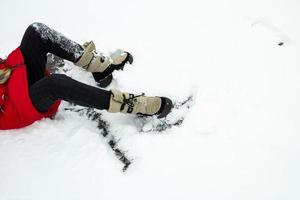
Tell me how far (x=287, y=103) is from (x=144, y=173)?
39.5 inches

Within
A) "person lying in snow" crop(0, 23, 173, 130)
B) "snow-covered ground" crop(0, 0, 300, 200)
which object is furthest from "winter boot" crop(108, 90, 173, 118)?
"snow-covered ground" crop(0, 0, 300, 200)

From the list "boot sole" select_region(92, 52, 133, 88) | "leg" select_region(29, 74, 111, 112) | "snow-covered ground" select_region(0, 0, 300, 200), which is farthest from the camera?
"boot sole" select_region(92, 52, 133, 88)

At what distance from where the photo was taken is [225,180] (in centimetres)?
192

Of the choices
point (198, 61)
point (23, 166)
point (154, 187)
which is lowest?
point (23, 166)

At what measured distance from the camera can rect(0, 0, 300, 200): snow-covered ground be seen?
1964 mm

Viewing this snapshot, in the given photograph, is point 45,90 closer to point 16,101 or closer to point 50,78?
point 50,78

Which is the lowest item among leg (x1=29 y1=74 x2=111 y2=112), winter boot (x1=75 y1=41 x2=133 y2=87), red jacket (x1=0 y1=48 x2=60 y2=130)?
red jacket (x1=0 y1=48 x2=60 y2=130)

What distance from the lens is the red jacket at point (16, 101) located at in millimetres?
2195

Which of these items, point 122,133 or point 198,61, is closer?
point 122,133

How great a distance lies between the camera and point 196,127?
2258 mm

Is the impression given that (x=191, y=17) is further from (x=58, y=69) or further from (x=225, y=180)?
(x=225, y=180)

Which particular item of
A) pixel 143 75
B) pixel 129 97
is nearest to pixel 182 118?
pixel 129 97

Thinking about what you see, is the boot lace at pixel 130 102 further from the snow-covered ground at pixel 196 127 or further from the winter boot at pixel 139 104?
the snow-covered ground at pixel 196 127

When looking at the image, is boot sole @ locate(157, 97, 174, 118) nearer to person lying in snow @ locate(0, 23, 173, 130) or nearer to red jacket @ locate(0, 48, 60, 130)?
person lying in snow @ locate(0, 23, 173, 130)
